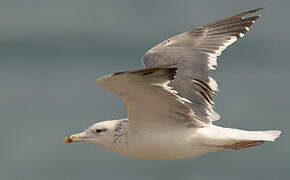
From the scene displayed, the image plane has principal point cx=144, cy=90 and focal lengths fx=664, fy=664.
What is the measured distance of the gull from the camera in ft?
18.4

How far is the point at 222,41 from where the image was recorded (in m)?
7.97

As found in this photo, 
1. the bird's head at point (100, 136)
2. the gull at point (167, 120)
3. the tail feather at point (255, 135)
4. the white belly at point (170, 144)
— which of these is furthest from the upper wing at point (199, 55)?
the bird's head at point (100, 136)

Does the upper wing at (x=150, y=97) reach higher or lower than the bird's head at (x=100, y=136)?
higher

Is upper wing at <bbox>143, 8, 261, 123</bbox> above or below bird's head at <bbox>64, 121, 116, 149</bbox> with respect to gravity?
above

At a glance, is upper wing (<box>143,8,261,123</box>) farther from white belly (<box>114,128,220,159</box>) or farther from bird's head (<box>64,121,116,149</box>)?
bird's head (<box>64,121,116,149</box>)

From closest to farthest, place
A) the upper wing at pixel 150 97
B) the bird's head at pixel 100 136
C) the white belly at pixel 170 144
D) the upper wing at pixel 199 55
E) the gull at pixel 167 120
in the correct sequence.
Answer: the upper wing at pixel 150 97 < the gull at pixel 167 120 < the white belly at pixel 170 144 < the bird's head at pixel 100 136 < the upper wing at pixel 199 55

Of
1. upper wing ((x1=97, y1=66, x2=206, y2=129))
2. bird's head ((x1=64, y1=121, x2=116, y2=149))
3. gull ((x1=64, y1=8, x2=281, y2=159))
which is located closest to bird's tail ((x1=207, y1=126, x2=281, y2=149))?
gull ((x1=64, y1=8, x2=281, y2=159))

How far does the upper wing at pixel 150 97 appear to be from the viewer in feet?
17.7

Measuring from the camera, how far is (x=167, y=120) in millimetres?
6441

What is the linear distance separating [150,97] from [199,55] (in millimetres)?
1825

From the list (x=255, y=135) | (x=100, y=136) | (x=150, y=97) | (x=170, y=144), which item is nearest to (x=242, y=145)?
(x=255, y=135)

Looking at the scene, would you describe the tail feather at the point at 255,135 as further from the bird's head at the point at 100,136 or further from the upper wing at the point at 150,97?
the bird's head at the point at 100,136

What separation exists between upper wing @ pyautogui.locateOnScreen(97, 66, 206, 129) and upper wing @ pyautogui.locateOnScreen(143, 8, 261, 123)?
0.37m

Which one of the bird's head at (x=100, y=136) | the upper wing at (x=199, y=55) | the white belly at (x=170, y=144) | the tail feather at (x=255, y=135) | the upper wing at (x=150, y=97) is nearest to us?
the upper wing at (x=150, y=97)
